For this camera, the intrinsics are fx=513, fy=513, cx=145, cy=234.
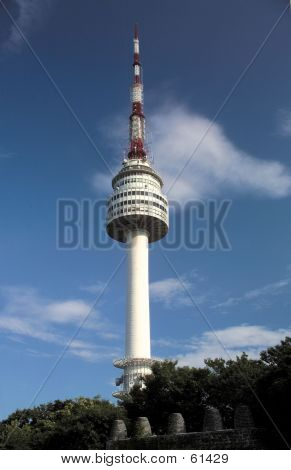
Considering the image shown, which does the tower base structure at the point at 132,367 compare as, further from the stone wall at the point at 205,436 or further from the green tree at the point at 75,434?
the stone wall at the point at 205,436

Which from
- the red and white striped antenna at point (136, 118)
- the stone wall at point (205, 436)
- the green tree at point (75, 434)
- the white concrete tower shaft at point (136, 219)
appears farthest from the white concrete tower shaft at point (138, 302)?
the stone wall at point (205, 436)

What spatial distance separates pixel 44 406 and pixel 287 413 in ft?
169

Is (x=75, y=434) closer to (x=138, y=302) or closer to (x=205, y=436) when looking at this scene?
(x=205, y=436)

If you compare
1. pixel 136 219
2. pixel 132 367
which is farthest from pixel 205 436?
pixel 136 219

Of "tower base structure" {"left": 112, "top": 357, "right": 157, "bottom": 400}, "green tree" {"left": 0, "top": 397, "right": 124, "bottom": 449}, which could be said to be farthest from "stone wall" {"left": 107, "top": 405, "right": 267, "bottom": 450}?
"tower base structure" {"left": 112, "top": 357, "right": 157, "bottom": 400}

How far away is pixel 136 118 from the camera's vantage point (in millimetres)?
102375

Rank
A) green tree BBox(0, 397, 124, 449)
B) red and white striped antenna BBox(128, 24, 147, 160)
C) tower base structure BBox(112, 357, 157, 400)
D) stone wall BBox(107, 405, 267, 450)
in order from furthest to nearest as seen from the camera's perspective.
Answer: red and white striped antenna BBox(128, 24, 147, 160) → tower base structure BBox(112, 357, 157, 400) → green tree BBox(0, 397, 124, 449) → stone wall BBox(107, 405, 267, 450)

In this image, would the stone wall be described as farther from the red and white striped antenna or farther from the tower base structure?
A: the red and white striped antenna

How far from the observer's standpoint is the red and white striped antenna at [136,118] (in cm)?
10025

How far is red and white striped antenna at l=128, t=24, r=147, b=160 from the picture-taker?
10025 centimetres

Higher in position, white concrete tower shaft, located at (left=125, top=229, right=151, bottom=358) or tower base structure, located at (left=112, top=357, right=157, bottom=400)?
white concrete tower shaft, located at (left=125, top=229, right=151, bottom=358)

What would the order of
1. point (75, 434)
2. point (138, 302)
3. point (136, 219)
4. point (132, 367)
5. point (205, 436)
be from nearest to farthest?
1. point (205, 436)
2. point (75, 434)
3. point (132, 367)
4. point (138, 302)
5. point (136, 219)

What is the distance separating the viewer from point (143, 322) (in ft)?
305

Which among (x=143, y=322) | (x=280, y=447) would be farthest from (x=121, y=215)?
(x=280, y=447)
